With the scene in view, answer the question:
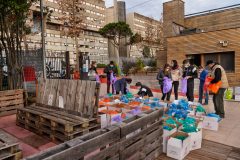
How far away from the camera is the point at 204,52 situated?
1603cm

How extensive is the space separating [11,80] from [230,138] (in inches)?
283

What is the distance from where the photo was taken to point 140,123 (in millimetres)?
2932

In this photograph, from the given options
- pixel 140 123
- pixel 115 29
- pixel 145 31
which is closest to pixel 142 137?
pixel 140 123

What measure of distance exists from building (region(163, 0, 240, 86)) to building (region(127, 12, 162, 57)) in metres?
16.2

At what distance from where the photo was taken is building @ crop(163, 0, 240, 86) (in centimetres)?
1462

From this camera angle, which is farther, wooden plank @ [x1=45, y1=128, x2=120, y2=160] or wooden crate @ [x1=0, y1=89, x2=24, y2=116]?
wooden crate @ [x1=0, y1=89, x2=24, y2=116]

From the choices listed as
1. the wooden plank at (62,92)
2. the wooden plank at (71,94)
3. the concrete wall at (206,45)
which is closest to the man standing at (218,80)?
the wooden plank at (71,94)

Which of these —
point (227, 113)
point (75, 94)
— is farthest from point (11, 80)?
point (227, 113)

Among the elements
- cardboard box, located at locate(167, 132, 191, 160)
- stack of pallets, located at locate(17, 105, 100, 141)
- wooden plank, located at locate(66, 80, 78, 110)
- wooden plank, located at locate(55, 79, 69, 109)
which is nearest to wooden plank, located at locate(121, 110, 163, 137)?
cardboard box, located at locate(167, 132, 191, 160)

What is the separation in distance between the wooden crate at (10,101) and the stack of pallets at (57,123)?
183cm

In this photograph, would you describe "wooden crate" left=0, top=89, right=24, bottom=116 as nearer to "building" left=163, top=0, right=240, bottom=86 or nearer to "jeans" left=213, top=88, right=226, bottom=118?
"jeans" left=213, top=88, right=226, bottom=118

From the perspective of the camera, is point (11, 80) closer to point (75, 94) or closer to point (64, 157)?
point (75, 94)

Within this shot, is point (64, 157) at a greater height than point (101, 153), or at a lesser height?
greater

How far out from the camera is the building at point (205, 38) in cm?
1462
